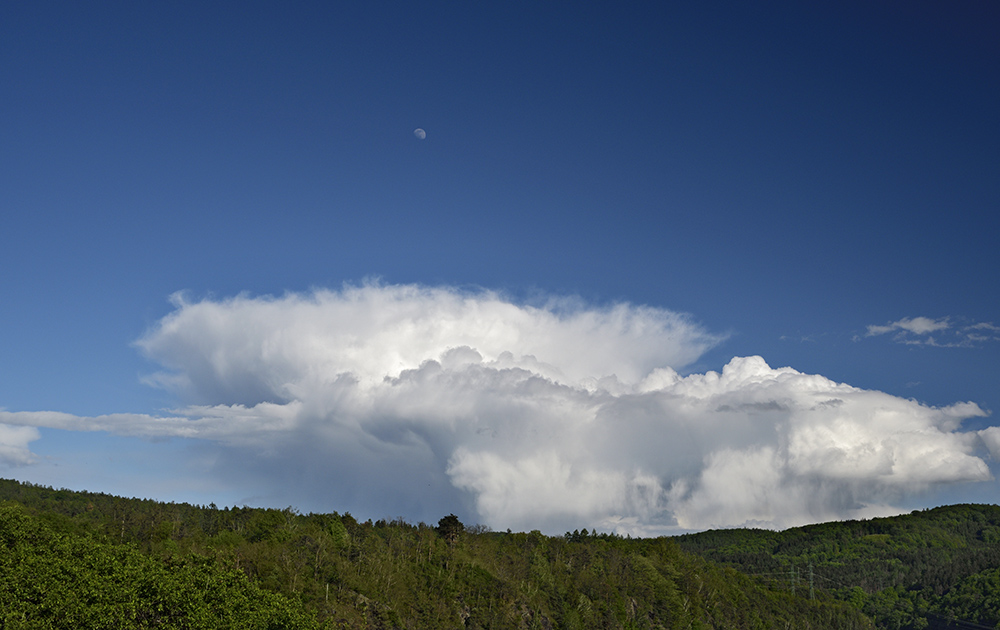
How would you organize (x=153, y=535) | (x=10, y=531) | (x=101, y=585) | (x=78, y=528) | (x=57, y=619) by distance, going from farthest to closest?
1. (x=153, y=535)
2. (x=78, y=528)
3. (x=10, y=531)
4. (x=101, y=585)
5. (x=57, y=619)

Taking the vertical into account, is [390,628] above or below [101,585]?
below

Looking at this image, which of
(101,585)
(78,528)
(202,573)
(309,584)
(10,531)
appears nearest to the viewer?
(101,585)

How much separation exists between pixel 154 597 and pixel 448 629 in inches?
4945

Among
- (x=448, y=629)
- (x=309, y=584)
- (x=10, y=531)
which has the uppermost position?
(x=10, y=531)

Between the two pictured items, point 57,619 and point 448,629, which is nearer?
point 57,619

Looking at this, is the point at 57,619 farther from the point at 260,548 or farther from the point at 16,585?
the point at 260,548

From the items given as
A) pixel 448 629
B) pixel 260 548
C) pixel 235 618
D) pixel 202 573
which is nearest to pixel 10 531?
pixel 202 573

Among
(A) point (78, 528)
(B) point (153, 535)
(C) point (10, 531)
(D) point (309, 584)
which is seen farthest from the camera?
(B) point (153, 535)

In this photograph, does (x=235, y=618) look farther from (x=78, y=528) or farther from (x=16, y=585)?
(x=78, y=528)

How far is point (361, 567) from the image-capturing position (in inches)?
7717

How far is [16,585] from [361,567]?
413 ft

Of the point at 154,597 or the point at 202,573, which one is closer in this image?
the point at 154,597

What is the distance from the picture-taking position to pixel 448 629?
195 meters

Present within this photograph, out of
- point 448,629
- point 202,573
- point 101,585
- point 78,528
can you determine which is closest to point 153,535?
point 78,528
